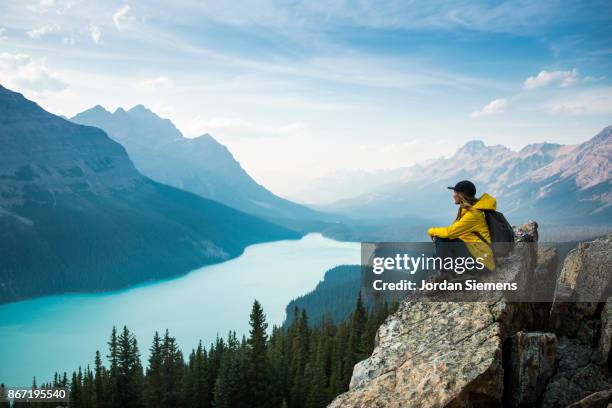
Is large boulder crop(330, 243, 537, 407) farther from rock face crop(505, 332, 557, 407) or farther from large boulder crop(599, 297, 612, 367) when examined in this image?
large boulder crop(599, 297, 612, 367)

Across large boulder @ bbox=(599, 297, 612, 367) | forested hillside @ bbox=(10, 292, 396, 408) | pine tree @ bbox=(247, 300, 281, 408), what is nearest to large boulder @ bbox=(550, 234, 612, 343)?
large boulder @ bbox=(599, 297, 612, 367)

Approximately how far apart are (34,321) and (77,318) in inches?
561

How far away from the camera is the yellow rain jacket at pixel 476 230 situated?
10.8m

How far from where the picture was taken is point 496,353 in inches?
343

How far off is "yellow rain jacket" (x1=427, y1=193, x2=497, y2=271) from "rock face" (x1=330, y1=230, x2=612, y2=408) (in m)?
0.59

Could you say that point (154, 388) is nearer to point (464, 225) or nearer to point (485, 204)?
point (464, 225)

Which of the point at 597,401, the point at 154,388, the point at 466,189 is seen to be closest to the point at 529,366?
the point at 597,401

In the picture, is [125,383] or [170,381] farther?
[125,383]

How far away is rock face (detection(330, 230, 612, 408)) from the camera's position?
28.0ft

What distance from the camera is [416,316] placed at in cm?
1083

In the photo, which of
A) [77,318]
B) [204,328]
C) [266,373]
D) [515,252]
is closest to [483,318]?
[515,252]

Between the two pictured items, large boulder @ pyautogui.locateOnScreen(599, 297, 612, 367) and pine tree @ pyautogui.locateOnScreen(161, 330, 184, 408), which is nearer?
large boulder @ pyautogui.locateOnScreen(599, 297, 612, 367)

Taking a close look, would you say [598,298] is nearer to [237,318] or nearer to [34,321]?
[237,318]

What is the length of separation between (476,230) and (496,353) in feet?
10.1
